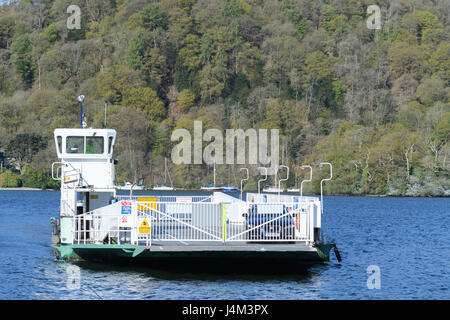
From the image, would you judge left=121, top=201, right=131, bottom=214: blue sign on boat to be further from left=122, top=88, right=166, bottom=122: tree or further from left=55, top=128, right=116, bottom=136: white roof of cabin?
left=122, top=88, right=166, bottom=122: tree

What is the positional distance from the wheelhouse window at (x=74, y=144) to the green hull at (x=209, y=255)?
6.75 m

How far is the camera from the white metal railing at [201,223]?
90.8 feet

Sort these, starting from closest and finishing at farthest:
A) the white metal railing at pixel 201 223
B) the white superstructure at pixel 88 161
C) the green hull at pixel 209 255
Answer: the green hull at pixel 209 255 < the white metal railing at pixel 201 223 < the white superstructure at pixel 88 161

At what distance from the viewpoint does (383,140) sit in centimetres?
12912

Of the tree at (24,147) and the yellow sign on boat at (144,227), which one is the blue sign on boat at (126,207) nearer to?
the yellow sign on boat at (144,227)

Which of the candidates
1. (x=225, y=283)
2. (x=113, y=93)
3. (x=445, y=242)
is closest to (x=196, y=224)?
(x=225, y=283)

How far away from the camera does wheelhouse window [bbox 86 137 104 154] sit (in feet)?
114
